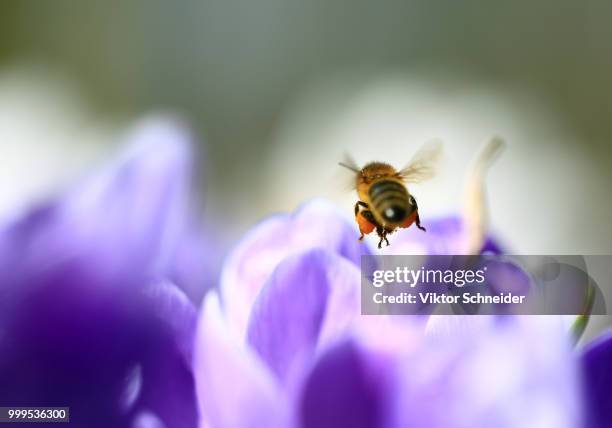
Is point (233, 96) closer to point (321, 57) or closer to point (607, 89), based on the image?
point (321, 57)

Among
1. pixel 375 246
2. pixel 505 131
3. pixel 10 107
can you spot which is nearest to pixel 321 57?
pixel 505 131

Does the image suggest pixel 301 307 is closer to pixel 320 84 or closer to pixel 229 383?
pixel 229 383

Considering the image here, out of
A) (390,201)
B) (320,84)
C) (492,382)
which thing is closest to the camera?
(492,382)

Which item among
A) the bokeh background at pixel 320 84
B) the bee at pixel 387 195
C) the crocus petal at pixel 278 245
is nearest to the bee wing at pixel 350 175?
the bee at pixel 387 195

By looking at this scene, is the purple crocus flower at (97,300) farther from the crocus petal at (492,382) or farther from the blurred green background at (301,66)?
the blurred green background at (301,66)

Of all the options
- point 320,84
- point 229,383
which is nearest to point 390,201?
point 229,383

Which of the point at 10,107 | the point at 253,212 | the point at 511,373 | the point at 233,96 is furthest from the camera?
the point at 233,96
